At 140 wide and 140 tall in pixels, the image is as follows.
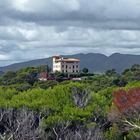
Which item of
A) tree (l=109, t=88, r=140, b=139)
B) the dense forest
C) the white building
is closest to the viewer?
tree (l=109, t=88, r=140, b=139)

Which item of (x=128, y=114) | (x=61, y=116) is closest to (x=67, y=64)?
(x=61, y=116)

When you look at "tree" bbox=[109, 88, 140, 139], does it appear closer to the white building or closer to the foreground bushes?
the foreground bushes

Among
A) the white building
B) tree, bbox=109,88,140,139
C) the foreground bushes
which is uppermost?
tree, bbox=109,88,140,139

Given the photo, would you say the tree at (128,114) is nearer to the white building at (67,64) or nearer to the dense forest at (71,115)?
the dense forest at (71,115)

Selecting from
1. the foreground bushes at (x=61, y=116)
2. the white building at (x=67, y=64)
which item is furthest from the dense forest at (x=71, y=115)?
the white building at (x=67, y=64)

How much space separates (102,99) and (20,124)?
12.1m

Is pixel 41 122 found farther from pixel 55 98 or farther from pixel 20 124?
pixel 55 98

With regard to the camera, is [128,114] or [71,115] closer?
[128,114]

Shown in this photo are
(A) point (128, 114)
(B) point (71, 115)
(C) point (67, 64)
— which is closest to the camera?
(A) point (128, 114)

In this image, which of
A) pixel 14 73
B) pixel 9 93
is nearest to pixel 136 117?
pixel 9 93

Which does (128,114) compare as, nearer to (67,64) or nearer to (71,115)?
(71,115)

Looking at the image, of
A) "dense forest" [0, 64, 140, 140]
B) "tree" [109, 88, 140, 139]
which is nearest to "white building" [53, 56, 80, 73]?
"dense forest" [0, 64, 140, 140]

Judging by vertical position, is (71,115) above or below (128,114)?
below

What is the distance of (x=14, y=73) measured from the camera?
129000mm
